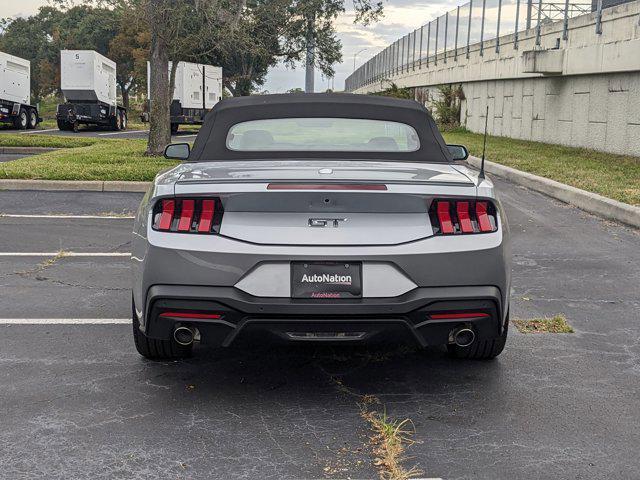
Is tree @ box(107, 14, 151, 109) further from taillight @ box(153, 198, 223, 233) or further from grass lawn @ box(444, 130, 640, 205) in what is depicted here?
taillight @ box(153, 198, 223, 233)

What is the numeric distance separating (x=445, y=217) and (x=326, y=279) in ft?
2.08

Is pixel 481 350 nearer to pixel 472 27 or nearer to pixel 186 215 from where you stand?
pixel 186 215

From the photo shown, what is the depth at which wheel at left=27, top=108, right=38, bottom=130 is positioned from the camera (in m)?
36.4

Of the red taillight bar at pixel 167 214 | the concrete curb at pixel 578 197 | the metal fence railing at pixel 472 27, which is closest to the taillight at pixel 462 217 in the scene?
the red taillight bar at pixel 167 214

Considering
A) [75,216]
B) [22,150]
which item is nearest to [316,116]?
[75,216]

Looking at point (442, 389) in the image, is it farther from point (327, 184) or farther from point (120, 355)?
point (120, 355)

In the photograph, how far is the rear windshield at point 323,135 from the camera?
16.8ft

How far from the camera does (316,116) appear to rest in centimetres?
540

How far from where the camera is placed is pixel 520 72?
85.5 ft

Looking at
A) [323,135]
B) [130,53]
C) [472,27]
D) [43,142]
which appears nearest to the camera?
[323,135]

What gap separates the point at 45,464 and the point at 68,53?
32.5 metres

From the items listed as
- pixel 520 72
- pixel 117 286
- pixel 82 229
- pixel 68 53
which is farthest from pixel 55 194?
pixel 68 53

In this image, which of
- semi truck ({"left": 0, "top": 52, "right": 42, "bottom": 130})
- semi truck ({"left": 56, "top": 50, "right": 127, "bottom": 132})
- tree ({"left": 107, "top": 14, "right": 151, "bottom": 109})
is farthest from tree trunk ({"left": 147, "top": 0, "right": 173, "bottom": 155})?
tree ({"left": 107, "top": 14, "right": 151, "bottom": 109})

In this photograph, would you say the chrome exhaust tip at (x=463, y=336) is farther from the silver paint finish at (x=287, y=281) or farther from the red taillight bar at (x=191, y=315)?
the red taillight bar at (x=191, y=315)
